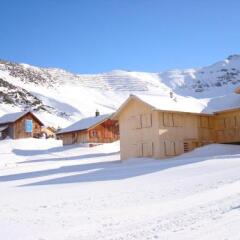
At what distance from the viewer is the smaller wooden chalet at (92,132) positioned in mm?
66062

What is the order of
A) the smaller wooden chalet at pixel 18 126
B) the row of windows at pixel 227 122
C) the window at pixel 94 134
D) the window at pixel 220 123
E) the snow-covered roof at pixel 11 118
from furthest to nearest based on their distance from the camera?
the snow-covered roof at pixel 11 118 → the smaller wooden chalet at pixel 18 126 → the window at pixel 94 134 → the window at pixel 220 123 → the row of windows at pixel 227 122

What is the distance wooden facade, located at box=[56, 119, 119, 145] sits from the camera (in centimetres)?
6600

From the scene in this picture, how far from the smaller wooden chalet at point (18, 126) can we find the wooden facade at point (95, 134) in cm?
517

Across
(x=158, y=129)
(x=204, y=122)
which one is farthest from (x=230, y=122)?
(x=158, y=129)

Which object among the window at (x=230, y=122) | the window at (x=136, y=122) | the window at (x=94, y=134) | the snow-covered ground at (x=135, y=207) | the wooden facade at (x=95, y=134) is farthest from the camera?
the window at (x=94, y=134)

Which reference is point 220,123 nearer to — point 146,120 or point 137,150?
point 146,120

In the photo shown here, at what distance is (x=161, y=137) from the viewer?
127ft

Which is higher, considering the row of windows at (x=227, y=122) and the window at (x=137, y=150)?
the row of windows at (x=227, y=122)

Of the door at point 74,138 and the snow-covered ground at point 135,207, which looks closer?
the snow-covered ground at point 135,207

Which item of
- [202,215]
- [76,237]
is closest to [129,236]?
[76,237]

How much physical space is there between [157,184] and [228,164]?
20.0 ft

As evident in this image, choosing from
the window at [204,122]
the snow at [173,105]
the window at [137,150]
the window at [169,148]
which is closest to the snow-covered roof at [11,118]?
the snow at [173,105]

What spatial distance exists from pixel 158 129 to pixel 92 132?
28635mm

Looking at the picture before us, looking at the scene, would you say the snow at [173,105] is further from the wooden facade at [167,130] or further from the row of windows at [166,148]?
the row of windows at [166,148]
